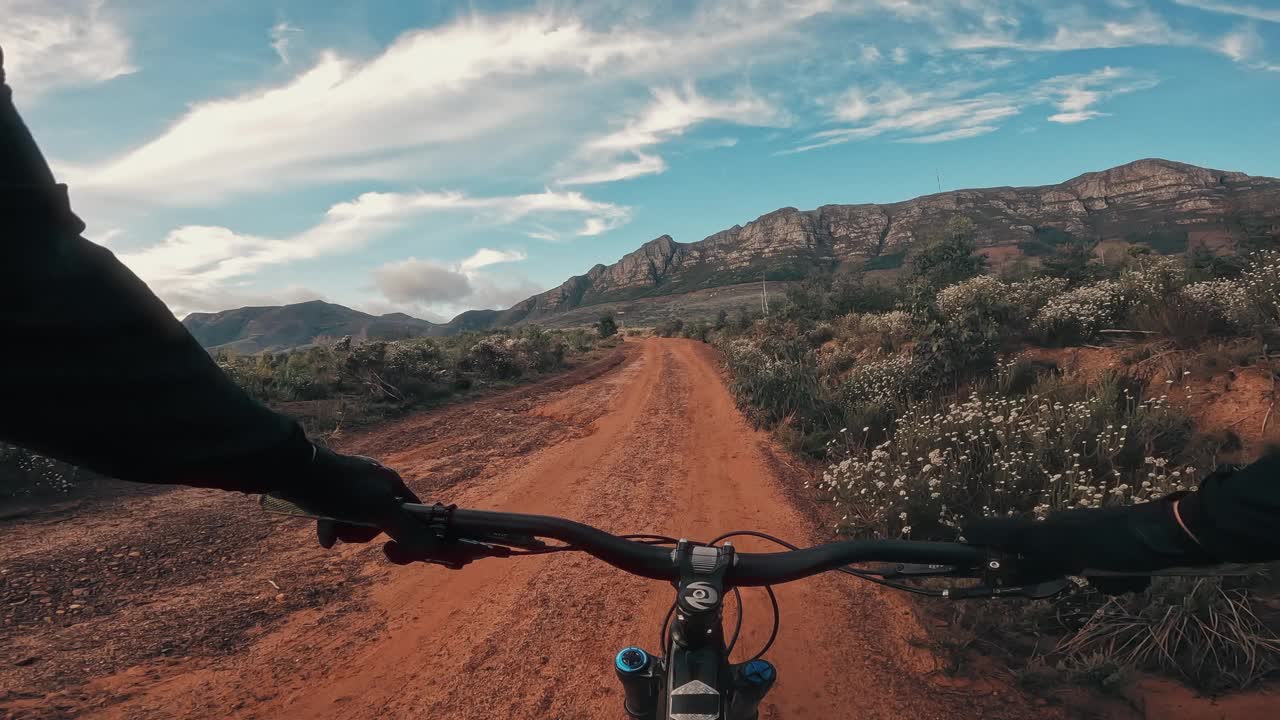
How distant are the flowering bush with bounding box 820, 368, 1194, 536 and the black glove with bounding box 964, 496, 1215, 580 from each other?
318 cm

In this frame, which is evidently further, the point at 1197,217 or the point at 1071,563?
the point at 1197,217

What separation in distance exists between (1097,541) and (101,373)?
1.86m

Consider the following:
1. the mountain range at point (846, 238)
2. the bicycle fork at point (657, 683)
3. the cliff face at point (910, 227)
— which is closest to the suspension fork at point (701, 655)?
the bicycle fork at point (657, 683)

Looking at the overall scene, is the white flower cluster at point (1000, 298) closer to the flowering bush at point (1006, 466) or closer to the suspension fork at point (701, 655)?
the flowering bush at point (1006, 466)

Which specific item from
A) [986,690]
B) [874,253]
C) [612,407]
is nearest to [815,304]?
[612,407]

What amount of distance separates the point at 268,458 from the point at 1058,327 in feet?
33.0

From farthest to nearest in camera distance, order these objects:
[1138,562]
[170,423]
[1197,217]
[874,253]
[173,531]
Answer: [874,253] < [1197,217] < [173,531] < [1138,562] < [170,423]

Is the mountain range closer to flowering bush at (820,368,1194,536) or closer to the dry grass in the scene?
flowering bush at (820,368,1194,536)

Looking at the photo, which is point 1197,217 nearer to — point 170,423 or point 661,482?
point 661,482

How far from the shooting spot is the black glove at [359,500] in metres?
1.28

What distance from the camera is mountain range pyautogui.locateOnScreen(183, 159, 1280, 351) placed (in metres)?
72.6

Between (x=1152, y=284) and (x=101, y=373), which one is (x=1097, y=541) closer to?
(x=101, y=373)

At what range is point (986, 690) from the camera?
3166 mm

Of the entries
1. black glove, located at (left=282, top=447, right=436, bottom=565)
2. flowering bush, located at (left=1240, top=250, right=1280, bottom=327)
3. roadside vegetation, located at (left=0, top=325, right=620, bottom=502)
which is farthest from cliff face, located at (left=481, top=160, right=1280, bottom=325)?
black glove, located at (left=282, top=447, right=436, bottom=565)
